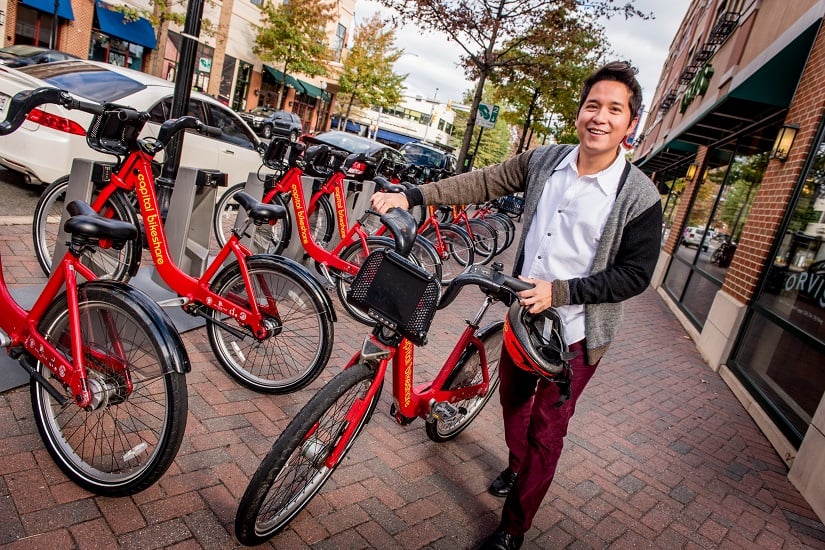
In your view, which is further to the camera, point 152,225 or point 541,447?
point 152,225

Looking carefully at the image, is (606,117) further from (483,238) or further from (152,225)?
(483,238)

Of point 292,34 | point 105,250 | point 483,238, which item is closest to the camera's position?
point 105,250

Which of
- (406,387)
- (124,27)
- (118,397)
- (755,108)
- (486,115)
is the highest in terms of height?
(124,27)

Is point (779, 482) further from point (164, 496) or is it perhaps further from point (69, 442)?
point (69, 442)

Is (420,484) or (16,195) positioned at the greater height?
(16,195)

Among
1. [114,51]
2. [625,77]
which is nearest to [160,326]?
[625,77]

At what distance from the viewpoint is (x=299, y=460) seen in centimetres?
213

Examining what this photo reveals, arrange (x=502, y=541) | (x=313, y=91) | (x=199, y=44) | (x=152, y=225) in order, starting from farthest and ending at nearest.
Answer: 1. (x=313, y=91)
2. (x=199, y=44)
3. (x=152, y=225)
4. (x=502, y=541)

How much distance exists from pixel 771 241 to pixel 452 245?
3795 millimetres

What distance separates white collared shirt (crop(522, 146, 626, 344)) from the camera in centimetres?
223

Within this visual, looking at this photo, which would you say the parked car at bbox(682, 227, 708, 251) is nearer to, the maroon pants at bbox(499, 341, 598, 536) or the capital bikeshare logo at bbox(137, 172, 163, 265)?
the maroon pants at bbox(499, 341, 598, 536)

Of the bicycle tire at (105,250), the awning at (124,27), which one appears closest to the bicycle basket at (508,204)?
the bicycle tire at (105,250)

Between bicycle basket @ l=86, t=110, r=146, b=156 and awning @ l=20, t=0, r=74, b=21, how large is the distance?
19368mm

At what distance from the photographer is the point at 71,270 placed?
216 cm
